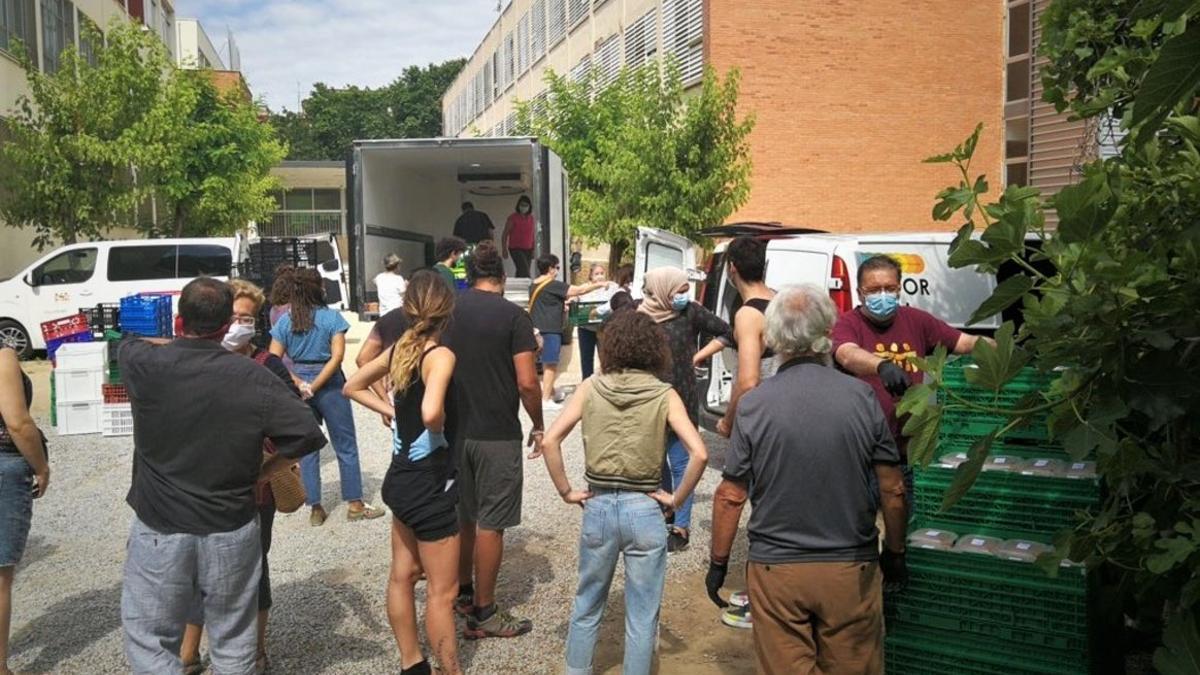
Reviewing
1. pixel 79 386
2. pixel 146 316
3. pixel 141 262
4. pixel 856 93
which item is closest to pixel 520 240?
pixel 141 262

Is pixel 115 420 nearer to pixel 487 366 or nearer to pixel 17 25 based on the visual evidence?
pixel 487 366

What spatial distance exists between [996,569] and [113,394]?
9565 mm

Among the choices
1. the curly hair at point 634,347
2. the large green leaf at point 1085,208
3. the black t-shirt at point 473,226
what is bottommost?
the curly hair at point 634,347

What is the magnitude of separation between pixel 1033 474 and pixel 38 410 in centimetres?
1303

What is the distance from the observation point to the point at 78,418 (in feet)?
36.2

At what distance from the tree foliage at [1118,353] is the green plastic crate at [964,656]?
110 cm

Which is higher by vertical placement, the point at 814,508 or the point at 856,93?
the point at 856,93

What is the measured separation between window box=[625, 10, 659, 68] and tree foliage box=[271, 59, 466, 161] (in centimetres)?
6289

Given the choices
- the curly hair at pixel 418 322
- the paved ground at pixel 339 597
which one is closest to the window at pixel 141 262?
the paved ground at pixel 339 597

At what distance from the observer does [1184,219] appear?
2.80 m

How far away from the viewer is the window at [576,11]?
37350 mm

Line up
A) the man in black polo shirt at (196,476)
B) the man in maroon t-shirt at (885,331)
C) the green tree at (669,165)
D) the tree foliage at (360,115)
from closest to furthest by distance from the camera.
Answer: the man in black polo shirt at (196,476) → the man in maroon t-shirt at (885,331) → the green tree at (669,165) → the tree foliage at (360,115)

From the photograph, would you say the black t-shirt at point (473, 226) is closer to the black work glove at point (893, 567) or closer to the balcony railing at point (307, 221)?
the black work glove at point (893, 567)

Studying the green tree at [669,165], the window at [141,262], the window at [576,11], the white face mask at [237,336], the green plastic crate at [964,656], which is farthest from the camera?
the window at [576,11]
